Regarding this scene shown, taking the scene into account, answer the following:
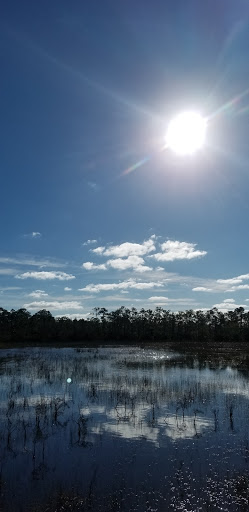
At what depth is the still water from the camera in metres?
9.88

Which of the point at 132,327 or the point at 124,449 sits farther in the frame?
the point at 132,327

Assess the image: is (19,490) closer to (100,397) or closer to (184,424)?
(184,424)

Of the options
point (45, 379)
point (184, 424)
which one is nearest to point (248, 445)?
point (184, 424)

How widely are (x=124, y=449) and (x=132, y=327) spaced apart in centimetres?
13263

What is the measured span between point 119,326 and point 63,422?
129740 millimetres

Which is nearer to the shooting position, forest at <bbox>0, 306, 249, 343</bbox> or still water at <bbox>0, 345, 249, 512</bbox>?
still water at <bbox>0, 345, 249, 512</bbox>

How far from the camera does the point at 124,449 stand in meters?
13.9

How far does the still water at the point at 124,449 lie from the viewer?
32.4 ft

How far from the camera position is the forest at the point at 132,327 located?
12556 centimetres

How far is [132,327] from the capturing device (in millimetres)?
144750

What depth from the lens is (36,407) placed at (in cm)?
2034

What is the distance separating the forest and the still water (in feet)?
314

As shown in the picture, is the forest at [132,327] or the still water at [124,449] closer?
the still water at [124,449]

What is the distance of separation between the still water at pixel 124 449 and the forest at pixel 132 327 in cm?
9570
